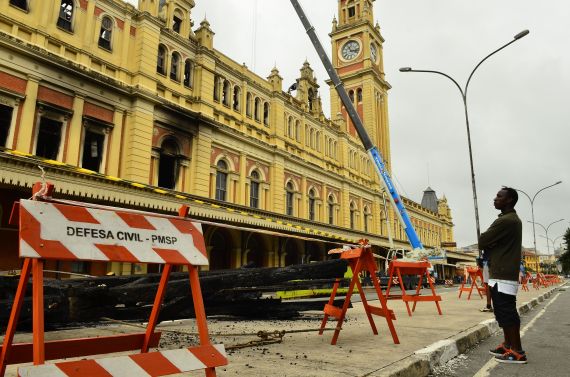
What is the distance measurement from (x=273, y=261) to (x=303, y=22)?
13.5 metres

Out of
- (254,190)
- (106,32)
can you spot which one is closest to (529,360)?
(106,32)

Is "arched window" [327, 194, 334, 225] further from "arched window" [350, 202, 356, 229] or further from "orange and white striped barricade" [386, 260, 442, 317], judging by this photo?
"orange and white striped barricade" [386, 260, 442, 317]

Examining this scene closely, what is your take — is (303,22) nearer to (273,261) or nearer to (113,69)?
(113,69)

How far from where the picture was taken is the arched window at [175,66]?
774 inches

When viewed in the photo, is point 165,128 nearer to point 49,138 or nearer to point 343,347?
point 49,138

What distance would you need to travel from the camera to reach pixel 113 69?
55.5 ft

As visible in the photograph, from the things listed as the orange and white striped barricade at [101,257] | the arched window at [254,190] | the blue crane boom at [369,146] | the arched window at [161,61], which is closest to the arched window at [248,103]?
the arched window at [254,190]

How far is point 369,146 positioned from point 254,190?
1054 cm

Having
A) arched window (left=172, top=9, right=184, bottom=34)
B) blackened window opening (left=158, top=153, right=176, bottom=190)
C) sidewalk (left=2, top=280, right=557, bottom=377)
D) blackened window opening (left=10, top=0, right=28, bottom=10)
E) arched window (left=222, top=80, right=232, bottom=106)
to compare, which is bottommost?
sidewalk (left=2, top=280, right=557, bottom=377)

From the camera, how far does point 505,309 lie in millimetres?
4867

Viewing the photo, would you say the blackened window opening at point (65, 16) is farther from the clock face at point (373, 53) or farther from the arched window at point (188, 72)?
the clock face at point (373, 53)

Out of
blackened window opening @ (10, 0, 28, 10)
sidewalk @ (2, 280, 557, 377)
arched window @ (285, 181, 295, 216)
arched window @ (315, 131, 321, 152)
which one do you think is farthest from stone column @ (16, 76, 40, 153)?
arched window @ (315, 131, 321, 152)

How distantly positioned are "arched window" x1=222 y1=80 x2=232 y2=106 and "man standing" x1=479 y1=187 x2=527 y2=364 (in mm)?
19191

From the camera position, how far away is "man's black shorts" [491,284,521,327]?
4793 mm
